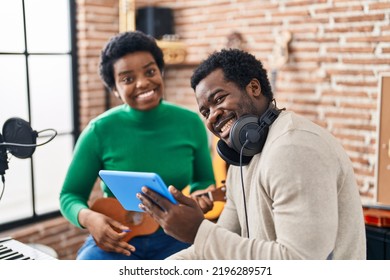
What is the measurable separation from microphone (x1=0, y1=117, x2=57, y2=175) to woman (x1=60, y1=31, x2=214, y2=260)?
0.38m

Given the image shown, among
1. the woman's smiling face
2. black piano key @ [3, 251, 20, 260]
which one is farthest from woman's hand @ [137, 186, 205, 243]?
the woman's smiling face

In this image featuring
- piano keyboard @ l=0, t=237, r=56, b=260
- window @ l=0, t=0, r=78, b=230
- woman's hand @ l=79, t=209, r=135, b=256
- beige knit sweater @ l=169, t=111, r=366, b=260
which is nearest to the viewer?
beige knit sweater @ l=169, t=111, r=366, b=260

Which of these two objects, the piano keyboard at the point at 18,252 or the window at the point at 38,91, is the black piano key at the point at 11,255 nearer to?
the piano keyboard at the point at 18,252

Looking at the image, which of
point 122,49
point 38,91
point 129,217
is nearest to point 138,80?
point 122,49

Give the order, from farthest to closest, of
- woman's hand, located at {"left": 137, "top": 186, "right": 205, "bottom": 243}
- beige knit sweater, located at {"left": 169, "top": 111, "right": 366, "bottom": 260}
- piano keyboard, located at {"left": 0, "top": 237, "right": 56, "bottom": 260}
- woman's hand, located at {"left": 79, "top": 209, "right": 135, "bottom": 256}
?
woman's hand, located at {"left": 79, "top": 209, "right": 135, "bottom": 256} < piano keyboard, located at {"left": 0, "top": 237, "right": 56, "bottom": 260} < woman's hand, located at {"left": 137, "top": 186, "right": 205, "bottom": 243} < beige knit sweater, located at {"left": 169, "top": 111, "right": 366, "bottom": 260}

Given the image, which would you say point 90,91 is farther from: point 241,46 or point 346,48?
point 346,48

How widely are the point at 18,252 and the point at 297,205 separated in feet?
2.28

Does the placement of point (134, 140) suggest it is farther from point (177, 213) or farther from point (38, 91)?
point (38, 91)

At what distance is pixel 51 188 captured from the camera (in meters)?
2.69

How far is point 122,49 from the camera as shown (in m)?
1.59

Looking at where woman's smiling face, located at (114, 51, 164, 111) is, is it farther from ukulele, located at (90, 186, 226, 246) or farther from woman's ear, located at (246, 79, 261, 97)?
woman's ear, located at (246, 79, 261, 97)

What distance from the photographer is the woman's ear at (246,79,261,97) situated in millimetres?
1025

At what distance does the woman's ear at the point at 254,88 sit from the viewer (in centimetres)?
103

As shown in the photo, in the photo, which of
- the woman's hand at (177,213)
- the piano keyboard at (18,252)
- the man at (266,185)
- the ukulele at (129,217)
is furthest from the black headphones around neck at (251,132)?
the ukulele at (129,217)
